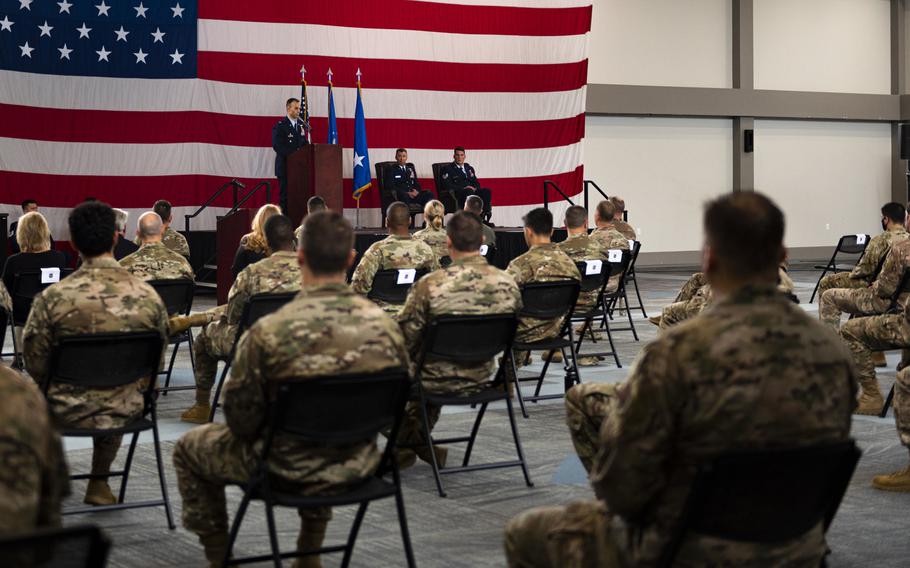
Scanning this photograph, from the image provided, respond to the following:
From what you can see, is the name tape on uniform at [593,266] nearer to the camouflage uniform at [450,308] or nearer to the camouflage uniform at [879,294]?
the camouflage uniform at [879,294]

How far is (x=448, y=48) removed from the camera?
17.0 m

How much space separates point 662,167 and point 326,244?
63.0 ft

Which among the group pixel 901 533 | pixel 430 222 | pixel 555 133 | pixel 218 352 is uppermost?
pixel 555 133

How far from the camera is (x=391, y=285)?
25.0ft

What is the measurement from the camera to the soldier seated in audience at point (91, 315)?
4477 millimetres

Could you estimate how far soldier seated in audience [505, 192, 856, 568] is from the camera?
242 centimetres

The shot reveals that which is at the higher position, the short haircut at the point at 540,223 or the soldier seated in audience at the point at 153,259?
the short haircut at the point at 540,223

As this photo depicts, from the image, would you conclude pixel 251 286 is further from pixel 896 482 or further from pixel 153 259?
pixel 896 482

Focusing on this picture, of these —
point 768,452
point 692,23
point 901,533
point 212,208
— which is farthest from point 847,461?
point 692,23

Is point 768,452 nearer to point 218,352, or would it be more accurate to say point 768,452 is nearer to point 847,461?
point 847,461

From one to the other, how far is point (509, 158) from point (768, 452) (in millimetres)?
15306

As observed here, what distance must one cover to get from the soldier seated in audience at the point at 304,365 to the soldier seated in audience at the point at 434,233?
6251 millimetres

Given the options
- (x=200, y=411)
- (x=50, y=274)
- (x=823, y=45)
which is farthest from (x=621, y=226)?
(x=823, y=45)

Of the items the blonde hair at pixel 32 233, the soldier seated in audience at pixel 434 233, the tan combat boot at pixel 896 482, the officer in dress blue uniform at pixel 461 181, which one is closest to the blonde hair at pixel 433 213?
the soldier seated in audience at pixel 434 233
